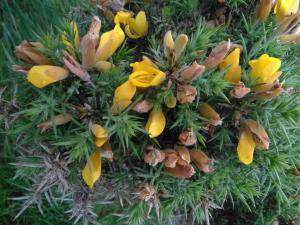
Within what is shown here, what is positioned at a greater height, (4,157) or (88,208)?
(88,208)

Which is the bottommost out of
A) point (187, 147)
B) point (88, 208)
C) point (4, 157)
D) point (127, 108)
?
point (4, 157)

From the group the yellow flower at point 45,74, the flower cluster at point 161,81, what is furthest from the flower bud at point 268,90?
the yellow flower at point 45,74

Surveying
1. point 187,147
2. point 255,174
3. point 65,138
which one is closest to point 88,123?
point 65,138

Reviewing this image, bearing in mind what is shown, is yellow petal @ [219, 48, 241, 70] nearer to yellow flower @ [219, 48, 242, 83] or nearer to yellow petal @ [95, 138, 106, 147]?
yellow flower @ [219, 48, 242, 83]

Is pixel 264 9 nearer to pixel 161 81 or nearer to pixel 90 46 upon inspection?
pixel 161 81

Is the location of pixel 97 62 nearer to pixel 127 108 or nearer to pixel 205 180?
pixel 127 108

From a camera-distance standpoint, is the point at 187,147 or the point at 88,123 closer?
the point at 88,123
